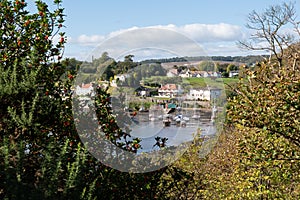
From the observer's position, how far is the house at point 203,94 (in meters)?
3.49

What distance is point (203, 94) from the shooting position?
3641 millimetres

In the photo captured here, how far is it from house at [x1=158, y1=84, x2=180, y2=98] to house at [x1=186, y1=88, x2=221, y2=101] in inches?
4.5

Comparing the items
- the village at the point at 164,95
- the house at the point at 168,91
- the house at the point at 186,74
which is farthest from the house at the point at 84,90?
the house at the point at 186,74

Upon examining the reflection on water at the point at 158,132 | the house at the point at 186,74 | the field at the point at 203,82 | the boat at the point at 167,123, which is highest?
the house at the point at 186,74

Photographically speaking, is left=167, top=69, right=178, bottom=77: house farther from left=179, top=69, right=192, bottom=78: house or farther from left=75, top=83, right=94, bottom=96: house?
left=75, top=83, right=94, bottom=96: house

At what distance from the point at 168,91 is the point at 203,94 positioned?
359 millimetres

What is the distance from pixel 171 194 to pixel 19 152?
1912 mm

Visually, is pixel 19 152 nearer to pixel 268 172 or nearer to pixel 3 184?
pixel 3 184

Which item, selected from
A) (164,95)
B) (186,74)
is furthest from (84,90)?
(186,74)

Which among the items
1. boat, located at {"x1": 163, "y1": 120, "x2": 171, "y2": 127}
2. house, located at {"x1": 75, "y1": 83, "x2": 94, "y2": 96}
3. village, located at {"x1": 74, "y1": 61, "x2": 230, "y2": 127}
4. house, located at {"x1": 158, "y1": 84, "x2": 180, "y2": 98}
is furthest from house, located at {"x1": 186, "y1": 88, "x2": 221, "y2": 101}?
house, located at {"x1": 75, "y1": 83, "x2": 94, "y2": 96}

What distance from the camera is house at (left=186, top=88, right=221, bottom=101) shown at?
3.49m

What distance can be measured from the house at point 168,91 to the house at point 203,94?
0.11 metres

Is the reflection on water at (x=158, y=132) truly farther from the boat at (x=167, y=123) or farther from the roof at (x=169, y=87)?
the roof at (x=169, y=87)

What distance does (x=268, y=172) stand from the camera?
542 cm
